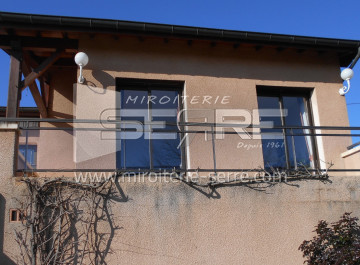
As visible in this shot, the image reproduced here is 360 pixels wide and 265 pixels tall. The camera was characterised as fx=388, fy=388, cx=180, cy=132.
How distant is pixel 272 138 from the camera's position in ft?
27.2

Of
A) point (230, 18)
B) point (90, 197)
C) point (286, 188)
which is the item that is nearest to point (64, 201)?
point (90, 197)

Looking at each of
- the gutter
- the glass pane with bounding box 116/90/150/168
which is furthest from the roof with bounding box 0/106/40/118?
the gutter

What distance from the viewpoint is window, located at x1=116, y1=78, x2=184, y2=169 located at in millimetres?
7625

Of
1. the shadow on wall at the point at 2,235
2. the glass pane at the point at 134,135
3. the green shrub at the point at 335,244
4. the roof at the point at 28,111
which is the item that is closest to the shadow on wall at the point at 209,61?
the glass pane at the point at 134,135

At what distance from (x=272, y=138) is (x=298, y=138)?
636mm

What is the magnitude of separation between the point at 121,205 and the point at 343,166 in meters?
5.04

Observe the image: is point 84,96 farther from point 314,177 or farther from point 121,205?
point 314,177

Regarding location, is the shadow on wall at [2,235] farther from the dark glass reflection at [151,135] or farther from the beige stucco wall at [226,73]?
the beige stucco wall at [226,73]

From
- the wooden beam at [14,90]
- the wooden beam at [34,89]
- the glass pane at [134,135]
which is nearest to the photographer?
the wooden beam at [14,90]

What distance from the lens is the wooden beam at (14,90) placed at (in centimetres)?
680

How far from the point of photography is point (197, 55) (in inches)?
322

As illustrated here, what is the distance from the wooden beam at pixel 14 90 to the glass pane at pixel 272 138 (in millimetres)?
4861

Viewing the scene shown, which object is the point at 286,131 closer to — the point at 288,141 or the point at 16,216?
the point at 288,141

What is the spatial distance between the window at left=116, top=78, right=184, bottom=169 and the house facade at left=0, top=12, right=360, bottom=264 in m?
0.02
